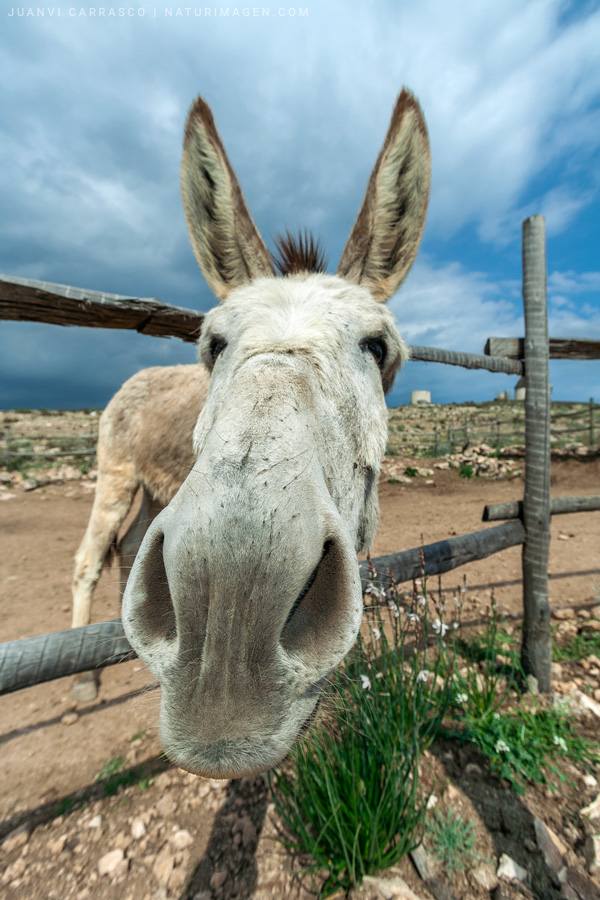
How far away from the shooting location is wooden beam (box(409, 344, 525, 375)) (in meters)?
3.16

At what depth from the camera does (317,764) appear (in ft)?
5.88

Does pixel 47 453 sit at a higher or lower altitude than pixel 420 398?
lower

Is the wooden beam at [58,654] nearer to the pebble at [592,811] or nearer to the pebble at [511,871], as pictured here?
the pebble at [511,871]

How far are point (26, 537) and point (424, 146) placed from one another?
345 inches

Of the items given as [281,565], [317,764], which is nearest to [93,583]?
[317,764]

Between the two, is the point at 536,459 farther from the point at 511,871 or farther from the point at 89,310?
the point at 89,310

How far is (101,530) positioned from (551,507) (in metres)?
4.39

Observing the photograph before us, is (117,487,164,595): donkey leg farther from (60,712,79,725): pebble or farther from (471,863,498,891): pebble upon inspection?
(471,863,498,891): pebble

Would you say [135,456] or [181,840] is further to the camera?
[135,456]

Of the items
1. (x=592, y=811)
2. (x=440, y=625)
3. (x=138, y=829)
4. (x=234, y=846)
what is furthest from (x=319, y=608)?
(x=592, y=811)

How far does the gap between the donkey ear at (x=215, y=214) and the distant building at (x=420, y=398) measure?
67.7 metres

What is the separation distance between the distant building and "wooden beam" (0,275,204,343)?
222ft

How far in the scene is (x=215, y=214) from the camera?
2186mm

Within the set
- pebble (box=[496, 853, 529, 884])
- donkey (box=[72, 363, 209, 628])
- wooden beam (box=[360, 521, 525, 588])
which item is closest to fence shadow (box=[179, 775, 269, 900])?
pebble (box=[496, 853, 529, 884])
